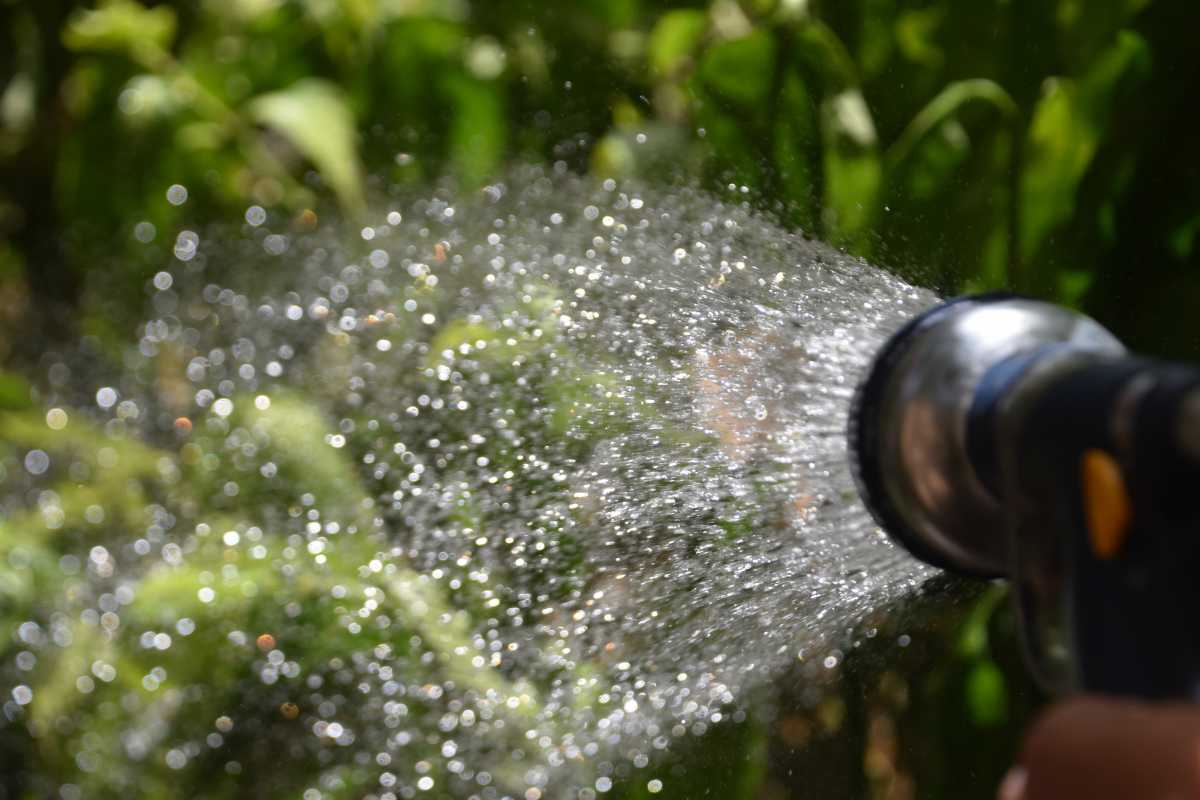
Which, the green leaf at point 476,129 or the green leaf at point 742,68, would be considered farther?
the green leaf at point 476,129

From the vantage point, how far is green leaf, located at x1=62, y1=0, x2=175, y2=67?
1.14 m

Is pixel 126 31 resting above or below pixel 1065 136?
above

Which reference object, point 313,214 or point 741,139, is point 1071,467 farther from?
point 313,214

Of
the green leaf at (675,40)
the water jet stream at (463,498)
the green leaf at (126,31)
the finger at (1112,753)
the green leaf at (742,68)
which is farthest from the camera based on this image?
the green leaf at (126,31)

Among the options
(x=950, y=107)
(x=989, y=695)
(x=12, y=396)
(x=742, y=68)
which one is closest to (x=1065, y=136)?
(x=950, y=107)

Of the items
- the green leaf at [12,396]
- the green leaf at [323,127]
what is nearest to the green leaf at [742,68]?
the green leaf at [323,127]

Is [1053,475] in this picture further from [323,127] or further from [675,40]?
[323,127]

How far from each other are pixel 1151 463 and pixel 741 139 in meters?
0.60

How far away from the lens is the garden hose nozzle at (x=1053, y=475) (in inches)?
11.1

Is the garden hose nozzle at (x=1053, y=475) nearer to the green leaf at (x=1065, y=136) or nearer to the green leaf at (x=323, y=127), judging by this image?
the green leaf at (x=1065, y=136)

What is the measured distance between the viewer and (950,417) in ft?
1.53

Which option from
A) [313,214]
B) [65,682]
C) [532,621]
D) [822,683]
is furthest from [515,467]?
[65,682]

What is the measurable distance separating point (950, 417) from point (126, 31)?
0.99m

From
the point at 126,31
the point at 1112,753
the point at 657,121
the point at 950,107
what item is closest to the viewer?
the point at 1112,753
